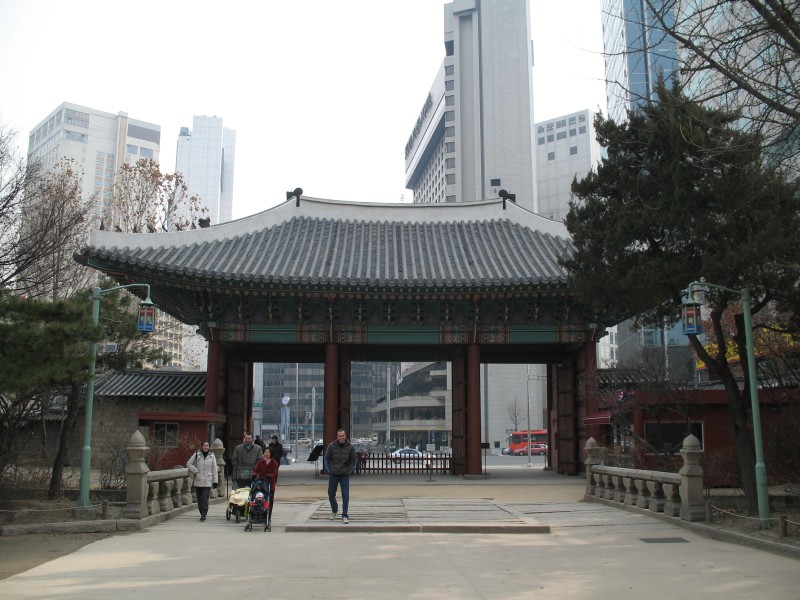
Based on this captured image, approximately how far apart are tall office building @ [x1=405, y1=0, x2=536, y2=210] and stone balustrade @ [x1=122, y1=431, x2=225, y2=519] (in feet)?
205

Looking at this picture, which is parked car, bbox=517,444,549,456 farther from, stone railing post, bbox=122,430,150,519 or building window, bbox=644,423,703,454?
stone railing post, bbox=122,430,150,519

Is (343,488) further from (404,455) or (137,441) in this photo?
(404,455)

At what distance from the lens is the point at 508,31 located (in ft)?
267

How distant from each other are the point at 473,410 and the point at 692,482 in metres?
11.8

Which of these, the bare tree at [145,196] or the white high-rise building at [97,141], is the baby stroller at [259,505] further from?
the white high-rise building at [97,141]

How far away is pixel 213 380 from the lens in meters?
23.7


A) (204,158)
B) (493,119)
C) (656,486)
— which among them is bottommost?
(656,486)

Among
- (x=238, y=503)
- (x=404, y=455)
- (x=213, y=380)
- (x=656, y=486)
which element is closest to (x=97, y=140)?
(x=404, y=455)

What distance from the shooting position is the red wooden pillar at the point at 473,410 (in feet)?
79.9

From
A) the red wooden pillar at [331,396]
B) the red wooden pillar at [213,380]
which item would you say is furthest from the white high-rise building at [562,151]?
the red wooden pillar at [213,380]

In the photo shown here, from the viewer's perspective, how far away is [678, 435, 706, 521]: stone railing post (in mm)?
12641

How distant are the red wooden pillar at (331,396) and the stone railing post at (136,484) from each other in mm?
10436

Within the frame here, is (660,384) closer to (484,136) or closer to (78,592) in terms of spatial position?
(78,592)

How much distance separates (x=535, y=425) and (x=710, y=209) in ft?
215
